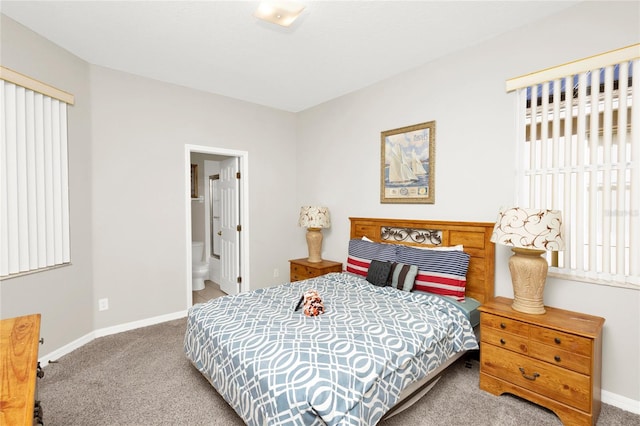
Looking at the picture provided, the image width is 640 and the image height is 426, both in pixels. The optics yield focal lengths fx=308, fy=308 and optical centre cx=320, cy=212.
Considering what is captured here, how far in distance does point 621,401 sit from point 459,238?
145 centimetres

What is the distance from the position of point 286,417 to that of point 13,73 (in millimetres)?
3042

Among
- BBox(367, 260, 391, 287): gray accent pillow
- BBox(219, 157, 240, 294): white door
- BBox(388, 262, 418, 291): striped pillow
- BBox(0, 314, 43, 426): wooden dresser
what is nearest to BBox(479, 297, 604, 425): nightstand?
BBox(388, 262, 418, 291): striped pillow

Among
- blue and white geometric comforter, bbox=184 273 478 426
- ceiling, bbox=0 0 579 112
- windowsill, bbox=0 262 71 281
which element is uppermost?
ceiling, bbox=0 0 579 112

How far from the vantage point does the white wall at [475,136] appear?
2.04 m

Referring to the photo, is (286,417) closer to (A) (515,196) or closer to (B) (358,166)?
(A) (515,196)

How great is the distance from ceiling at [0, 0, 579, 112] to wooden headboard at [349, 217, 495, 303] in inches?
62.2

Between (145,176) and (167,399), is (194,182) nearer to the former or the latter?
(145,176)

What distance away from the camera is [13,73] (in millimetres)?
2301

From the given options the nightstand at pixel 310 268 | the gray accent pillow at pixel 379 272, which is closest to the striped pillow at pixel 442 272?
the gray accent pillow at pixel 379 272

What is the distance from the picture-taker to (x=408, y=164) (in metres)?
3.20

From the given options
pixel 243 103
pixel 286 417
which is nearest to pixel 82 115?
pixel 243 103

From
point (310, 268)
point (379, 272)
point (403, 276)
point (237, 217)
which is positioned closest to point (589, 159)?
point (403, 276)

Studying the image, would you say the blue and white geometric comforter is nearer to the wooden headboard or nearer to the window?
the wooden headboard

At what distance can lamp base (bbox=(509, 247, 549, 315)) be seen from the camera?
2061 millimetres
